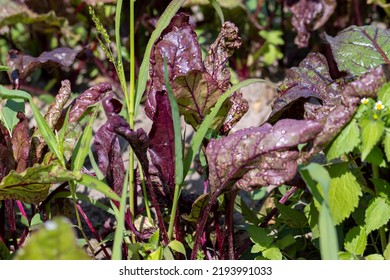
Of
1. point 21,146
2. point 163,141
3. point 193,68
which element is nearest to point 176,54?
point 193,68

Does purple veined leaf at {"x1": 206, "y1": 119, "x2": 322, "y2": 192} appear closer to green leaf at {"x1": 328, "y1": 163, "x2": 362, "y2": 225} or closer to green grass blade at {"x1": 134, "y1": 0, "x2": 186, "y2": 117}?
green leaf at {"x1": 328, "y1": 163, "x2": 362, "y2": 225}

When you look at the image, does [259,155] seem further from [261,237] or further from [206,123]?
[261,237]

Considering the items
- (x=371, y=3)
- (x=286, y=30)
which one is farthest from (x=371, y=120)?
(x=286, y=30)

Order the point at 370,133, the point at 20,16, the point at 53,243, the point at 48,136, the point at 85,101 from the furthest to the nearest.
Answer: the point at 20,16
the point at 85,101
the point at 48,136
the point at 370,133
the point at 53,243

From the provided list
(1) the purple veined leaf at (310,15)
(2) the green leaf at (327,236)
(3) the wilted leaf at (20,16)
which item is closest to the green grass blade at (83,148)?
(2) the green leaf at (327,236)

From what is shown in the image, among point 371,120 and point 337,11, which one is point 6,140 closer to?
point 371,120

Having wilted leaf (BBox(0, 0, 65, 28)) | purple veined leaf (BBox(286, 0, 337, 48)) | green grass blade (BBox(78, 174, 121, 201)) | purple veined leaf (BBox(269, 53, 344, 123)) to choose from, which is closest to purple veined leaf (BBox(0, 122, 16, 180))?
green grass blade (BBox(78, 174, 121, 201))
